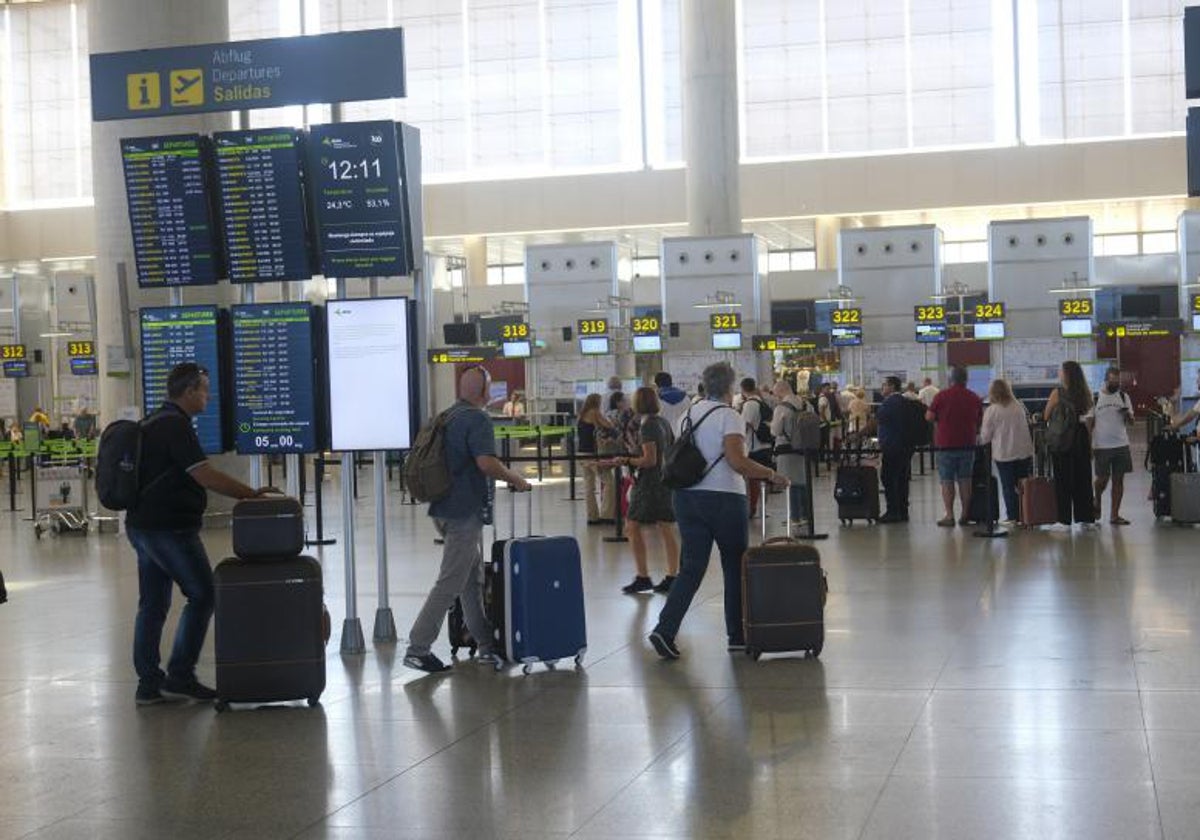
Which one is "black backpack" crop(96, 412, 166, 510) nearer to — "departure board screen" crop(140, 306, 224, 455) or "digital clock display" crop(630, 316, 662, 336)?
"departure board screen" crop(140, 306, 224, 455)

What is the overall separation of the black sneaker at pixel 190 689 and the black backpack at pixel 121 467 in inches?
34.1

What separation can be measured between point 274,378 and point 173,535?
1979 millimetres

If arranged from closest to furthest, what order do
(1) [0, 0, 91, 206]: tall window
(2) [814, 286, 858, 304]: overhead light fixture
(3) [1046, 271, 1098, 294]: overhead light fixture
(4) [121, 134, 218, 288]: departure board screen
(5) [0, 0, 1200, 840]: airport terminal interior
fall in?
(5) [0, 0, 1200, 840]: airport terminal interior
(4) [121, 134, 218, 288]: departure board screen
(3) [1046, 271, 1098, 294]: overhead light fixture
(2) [814, 286, 858, 304]: overhead light fixture
(1) [0, 0, 91, 206]: tall window

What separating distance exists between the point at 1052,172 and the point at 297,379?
36.1m

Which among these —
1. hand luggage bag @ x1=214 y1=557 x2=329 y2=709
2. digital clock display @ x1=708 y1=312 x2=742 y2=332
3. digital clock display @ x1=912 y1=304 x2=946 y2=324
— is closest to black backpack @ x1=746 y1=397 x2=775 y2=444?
digital clock display @ x1=708 y1=312 x2=742 y2=332

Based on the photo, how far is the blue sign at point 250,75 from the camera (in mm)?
9930

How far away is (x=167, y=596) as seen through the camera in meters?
8.20

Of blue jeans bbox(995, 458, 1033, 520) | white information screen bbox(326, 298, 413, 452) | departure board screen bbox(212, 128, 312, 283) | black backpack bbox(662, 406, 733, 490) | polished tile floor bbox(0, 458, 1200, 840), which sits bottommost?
polished tile floor bbox(0, 458, 1200, 840)

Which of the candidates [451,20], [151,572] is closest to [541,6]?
[451,20]

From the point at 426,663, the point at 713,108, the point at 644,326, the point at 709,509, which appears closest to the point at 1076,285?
the point at 713,108

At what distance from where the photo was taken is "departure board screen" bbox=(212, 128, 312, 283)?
996 cm

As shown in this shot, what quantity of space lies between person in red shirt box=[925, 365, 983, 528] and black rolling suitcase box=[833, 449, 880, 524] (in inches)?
31.5

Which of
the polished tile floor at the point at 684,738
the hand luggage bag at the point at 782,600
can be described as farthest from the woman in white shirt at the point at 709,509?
the polished tile floor at the point at 684,738

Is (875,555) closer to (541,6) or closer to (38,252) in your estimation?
(541,6)
